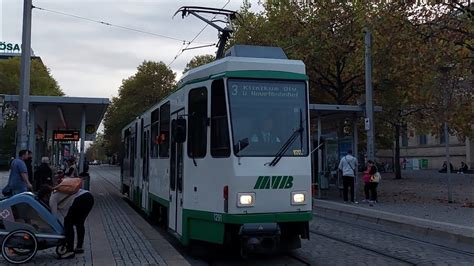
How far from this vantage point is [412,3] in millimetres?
17156

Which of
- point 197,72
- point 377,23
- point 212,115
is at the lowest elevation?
point 212,115

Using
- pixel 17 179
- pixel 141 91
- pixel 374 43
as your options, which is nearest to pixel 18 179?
pixel 17 179

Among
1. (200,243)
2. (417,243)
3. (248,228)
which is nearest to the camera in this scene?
(248,228)

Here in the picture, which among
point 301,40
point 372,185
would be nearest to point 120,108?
point 301,40

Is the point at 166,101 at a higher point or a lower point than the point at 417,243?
higher

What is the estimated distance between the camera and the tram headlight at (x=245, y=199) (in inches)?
330

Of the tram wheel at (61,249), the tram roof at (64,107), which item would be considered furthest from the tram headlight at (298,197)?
the tram roof at (64,107)

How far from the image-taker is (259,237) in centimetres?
831

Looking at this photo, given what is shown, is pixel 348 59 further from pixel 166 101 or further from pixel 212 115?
pixel 212 115

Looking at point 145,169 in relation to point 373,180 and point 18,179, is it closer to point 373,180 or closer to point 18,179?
point 18,179

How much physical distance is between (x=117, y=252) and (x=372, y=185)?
39.5 feet

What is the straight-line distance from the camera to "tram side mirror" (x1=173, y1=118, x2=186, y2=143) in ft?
30.7

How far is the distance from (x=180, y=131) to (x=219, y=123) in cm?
88

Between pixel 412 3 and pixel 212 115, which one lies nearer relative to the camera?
pixel 212 115
